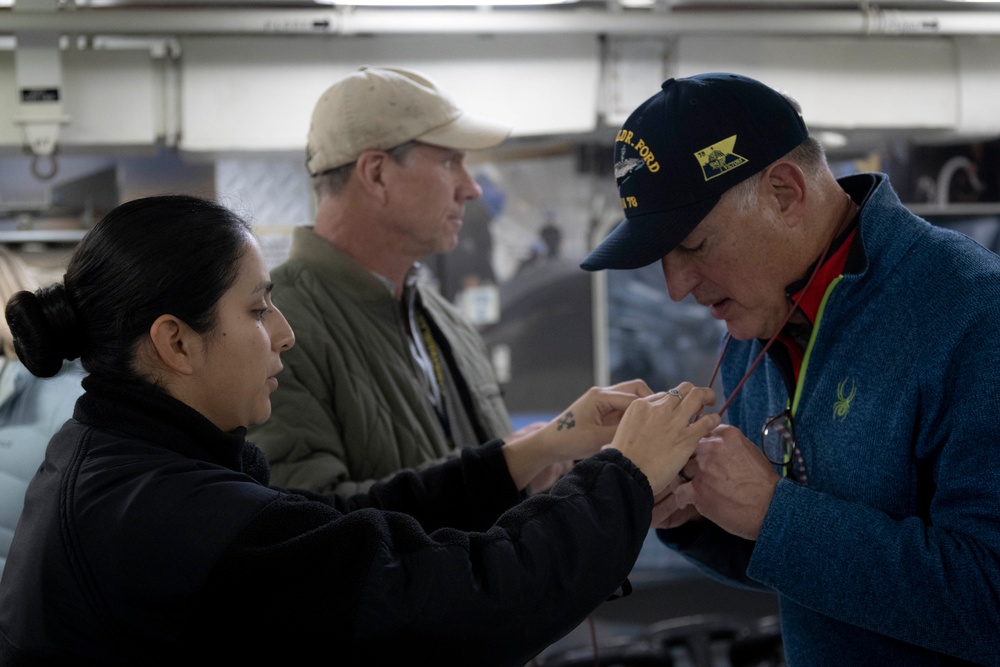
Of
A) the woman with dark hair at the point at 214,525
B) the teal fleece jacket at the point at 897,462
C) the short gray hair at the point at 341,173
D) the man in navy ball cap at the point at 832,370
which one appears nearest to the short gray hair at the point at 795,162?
the man in navy ball cap at the point at 832,370

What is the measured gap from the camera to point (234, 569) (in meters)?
1.24

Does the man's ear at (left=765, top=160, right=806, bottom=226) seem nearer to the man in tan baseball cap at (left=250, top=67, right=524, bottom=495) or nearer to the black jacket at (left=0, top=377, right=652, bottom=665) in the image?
the black jacket at (left=0, top=377, right=652, bottom=665)

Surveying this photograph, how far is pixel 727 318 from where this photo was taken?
1.87 metres

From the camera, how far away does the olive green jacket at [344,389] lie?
2.11m

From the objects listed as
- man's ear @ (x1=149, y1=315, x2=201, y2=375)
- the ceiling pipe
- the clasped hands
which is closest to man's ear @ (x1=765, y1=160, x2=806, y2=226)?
the clasped hands

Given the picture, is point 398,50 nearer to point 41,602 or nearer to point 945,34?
point 945,34

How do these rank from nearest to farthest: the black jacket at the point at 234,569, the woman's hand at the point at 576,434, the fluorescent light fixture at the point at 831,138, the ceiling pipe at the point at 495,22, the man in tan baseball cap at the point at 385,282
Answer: the black jacket at the point at 234,569 < the woman's hand at the point at 576,434 < the man in tan baseball cap at the point at 385,282 < the ceiling pipe at the point at 495,22 < the fluorescent light fixture at the point at 831,138

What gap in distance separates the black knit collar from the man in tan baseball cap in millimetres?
768

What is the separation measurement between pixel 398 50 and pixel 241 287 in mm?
2961

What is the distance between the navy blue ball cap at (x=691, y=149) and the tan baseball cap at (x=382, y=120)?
2.79ft

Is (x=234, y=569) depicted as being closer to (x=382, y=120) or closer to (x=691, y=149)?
(x=691, y=149)

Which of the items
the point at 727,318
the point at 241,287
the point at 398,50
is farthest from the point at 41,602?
the point at 398,50

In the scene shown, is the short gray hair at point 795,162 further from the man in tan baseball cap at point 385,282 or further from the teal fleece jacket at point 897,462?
the man in tan baseball cap at point 385,282

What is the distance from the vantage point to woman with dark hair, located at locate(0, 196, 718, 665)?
4.11ft
